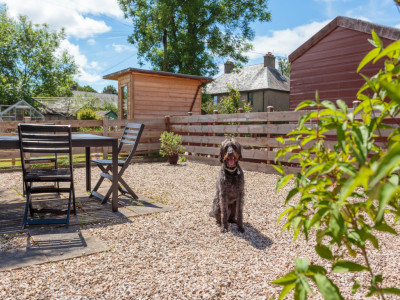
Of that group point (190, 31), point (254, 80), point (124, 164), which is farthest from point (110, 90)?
point (124, 164)

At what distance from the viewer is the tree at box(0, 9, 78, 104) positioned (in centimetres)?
3431

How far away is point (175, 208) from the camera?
515cm

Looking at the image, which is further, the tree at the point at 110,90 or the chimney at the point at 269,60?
the tree at the point at 110,90

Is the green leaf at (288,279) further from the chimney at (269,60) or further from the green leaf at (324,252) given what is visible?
the chimney at (269,60)

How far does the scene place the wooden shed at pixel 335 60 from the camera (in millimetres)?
9547

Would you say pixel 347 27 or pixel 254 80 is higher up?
pixel 254 80

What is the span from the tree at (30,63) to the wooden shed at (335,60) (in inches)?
1224

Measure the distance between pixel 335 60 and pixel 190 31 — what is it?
16562 millimetres

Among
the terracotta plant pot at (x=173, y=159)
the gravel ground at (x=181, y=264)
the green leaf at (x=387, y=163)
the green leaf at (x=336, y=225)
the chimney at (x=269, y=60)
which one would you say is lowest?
the gravel ground at (x=181, y=264)

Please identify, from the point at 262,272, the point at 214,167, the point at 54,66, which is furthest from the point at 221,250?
the point at 54,66

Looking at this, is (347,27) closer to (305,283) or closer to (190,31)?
(305,283)

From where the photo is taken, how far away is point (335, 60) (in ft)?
34.1

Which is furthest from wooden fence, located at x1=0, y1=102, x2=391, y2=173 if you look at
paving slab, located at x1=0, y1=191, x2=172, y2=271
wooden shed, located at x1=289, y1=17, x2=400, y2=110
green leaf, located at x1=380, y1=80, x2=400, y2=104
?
green leaf, located at x1=380, y1=80, x2=400, y2=104

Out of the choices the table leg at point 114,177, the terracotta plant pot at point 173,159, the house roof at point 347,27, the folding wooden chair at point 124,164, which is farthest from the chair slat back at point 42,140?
the house roof at point 347,27
